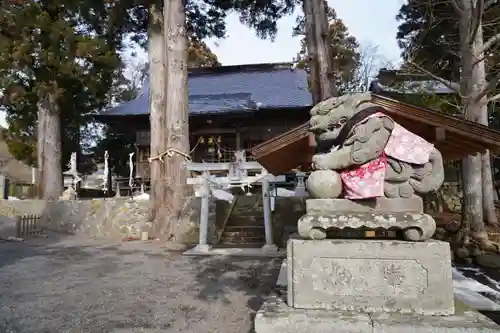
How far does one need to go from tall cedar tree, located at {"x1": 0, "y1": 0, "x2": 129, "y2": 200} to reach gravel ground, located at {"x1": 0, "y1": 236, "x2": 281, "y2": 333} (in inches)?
321

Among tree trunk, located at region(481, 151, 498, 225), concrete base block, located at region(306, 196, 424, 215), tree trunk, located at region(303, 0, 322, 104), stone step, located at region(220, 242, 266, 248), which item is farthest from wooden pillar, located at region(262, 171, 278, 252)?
tree trunk, located at region(481, 151, 498, 225)

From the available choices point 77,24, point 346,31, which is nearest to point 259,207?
point 77,24

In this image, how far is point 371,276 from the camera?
3062 mm

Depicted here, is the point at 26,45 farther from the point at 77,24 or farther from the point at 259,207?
the point at 259,207

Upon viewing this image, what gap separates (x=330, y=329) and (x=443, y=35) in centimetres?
1358

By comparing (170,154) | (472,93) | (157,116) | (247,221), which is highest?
(157,116)

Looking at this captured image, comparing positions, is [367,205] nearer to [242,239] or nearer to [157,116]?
[242,239]

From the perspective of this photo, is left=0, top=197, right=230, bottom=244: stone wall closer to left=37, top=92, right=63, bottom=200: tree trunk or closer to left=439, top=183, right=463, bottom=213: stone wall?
left=37, top=92, right=63, bottom=200: tree trunk

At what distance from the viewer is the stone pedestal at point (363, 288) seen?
2912mm

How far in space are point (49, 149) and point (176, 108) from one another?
26.8 feet

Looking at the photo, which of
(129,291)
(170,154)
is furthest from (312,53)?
(129,291)

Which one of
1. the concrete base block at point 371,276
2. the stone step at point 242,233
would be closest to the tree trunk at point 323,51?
the stone step at point 242,233

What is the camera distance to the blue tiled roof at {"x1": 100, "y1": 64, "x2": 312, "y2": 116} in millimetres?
17859

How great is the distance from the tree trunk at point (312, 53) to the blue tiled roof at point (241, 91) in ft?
21.6
